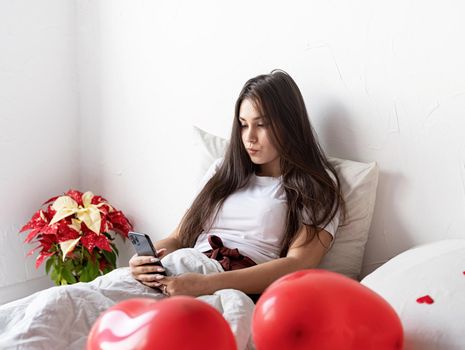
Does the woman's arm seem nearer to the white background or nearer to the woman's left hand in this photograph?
the woman's left hand

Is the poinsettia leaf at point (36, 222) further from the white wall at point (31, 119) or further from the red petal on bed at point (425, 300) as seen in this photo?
the red petal on bed at point (425, 300)

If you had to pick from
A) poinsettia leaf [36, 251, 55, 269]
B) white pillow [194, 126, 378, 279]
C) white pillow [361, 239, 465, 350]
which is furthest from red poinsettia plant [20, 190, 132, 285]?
white pillow [361, 239, 465, 350]

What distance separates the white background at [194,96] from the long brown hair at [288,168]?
12 cm

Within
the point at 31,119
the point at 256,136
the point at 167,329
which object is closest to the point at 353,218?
the point at 256,136

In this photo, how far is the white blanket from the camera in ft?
3.92

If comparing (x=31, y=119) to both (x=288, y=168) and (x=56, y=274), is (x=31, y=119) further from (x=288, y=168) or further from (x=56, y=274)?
(x=288, y=168)

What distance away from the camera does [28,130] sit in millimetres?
2471

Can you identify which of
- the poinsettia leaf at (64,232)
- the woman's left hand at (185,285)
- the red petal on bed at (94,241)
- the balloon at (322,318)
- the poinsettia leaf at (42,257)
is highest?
the balloon at (322,318)

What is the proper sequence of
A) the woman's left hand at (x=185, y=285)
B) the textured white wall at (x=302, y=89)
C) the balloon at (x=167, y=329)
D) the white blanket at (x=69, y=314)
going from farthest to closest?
the textured white wall at (x=302, y=89), the woman's left hand at (x=185, y=285), the white blanket at (x=69, y=314), the balloon at (x=167, y=329)

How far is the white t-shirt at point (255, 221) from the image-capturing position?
1.73m

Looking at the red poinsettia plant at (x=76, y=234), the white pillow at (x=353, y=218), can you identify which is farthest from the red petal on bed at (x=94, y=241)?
the white pillow at (x=353, y=218)

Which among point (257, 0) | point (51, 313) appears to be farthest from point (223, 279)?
point (257, 0)

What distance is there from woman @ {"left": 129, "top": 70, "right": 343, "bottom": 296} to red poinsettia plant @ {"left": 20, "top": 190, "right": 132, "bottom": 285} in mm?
480

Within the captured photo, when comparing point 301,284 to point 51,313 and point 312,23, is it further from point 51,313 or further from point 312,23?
point 312,23
